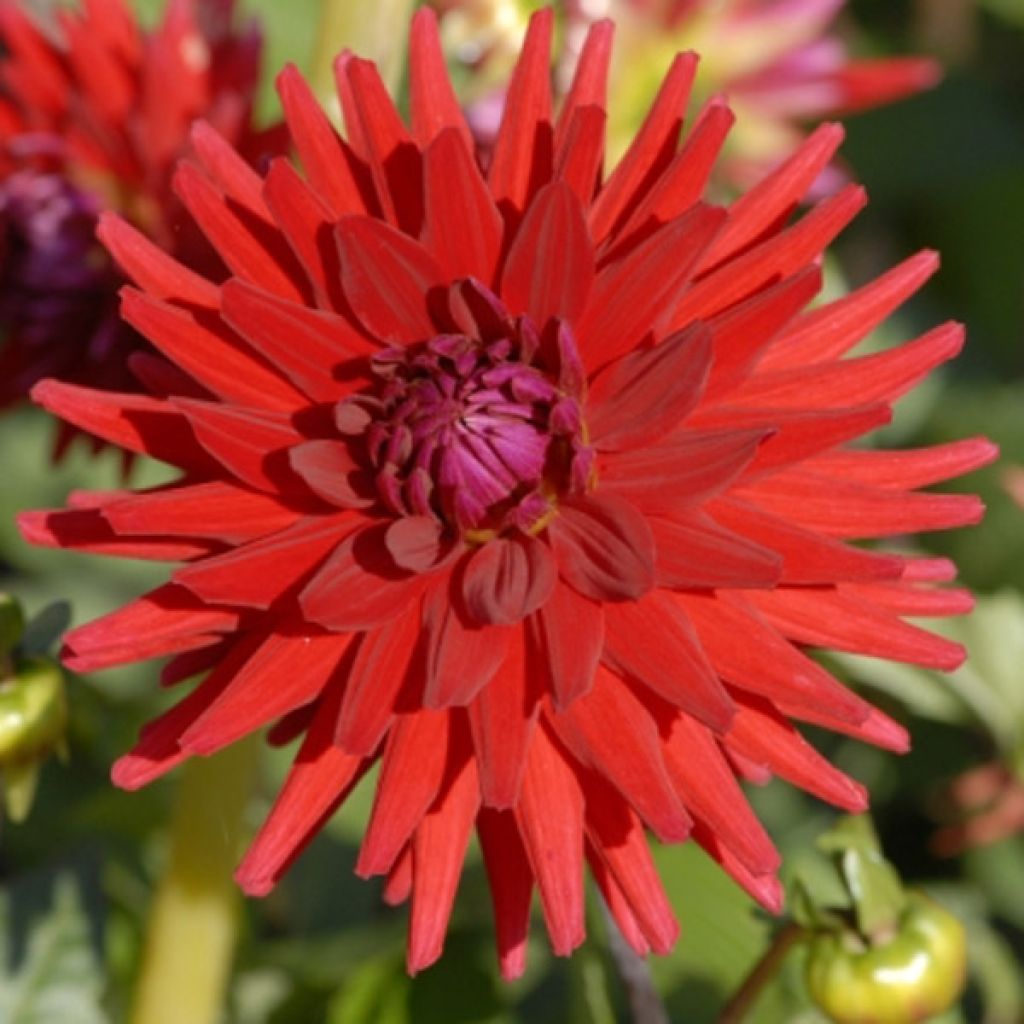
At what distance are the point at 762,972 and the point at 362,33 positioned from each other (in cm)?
50

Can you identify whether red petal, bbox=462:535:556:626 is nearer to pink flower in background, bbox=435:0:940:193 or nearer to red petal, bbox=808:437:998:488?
red petal, bbox=808:437:998:488

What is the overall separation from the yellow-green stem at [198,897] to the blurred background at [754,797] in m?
0.04

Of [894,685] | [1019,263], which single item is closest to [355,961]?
[894,685]

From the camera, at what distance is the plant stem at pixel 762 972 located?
76cm

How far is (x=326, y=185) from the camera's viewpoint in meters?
0.66

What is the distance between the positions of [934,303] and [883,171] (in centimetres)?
17

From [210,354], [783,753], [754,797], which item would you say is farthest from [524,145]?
[754,797]

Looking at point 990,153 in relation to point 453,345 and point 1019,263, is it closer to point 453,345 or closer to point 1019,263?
point 1019,263

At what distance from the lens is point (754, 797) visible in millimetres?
1287

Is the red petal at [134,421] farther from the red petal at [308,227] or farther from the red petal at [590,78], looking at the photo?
the red petal at [590,78]

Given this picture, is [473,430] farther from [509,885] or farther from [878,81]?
A: [878,81]

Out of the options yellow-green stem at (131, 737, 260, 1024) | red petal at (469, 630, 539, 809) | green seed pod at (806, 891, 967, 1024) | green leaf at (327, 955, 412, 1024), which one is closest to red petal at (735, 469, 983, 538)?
red petal at (469, 630, 539, 809)

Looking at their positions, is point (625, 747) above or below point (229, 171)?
below

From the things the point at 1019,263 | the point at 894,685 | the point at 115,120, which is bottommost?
the point at 1019,263
